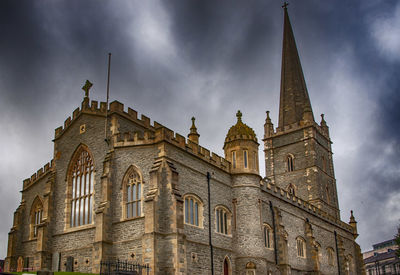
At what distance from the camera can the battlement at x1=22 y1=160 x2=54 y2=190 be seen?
34.2 meters

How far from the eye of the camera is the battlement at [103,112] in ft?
Answer: 100

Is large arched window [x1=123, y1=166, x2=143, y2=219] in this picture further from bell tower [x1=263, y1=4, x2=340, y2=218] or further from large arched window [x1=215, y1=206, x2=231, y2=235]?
bell tower [x1=263, y1=4, x2=340, y2=218]

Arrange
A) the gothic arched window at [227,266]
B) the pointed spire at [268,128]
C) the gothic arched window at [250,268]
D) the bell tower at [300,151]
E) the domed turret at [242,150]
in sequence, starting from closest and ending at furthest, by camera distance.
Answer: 1. the gothic arched window at [227,266]
2. the gothic arched window at [250,268]
3. the domed turret at [242,150]
4. the bell tower at [300,151]
5. the pointed spire at [268,128]

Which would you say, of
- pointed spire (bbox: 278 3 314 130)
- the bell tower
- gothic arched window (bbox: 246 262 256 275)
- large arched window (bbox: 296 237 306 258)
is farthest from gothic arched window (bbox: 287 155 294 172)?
gothic arched window (bbox: 246 262 256 275)

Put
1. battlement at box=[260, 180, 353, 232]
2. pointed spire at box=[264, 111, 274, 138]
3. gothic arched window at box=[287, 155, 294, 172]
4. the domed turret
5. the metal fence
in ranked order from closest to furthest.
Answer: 1. the metal fence
2. the domed turret
3. battlement at box=[260, 180, 353, 232]
4. gothic arched window at box=[287, 155, 294, 172]
5. pointed spire at box=[264, 111, 274, 138]

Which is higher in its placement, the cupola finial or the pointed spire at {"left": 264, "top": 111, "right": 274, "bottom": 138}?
the pointed spire at {"left": 264, "top": 111, "right": 274, "bottom": 138}

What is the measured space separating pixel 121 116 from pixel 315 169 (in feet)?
96.6

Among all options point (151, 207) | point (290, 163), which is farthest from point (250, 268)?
point (290, 163)

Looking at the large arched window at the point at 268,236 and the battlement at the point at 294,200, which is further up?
the battlement at the point at 294,200

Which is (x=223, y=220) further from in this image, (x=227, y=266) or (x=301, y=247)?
(x=301, y=247)

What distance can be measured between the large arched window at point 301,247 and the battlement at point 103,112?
1657cm

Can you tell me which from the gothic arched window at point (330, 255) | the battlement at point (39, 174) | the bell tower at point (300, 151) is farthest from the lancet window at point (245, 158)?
the bell tower at point (300, 151)

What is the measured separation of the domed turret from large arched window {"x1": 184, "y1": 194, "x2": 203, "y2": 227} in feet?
16.8

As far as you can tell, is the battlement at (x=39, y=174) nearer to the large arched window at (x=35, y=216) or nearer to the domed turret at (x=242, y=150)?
the large arched window at (x=35, y=216)
